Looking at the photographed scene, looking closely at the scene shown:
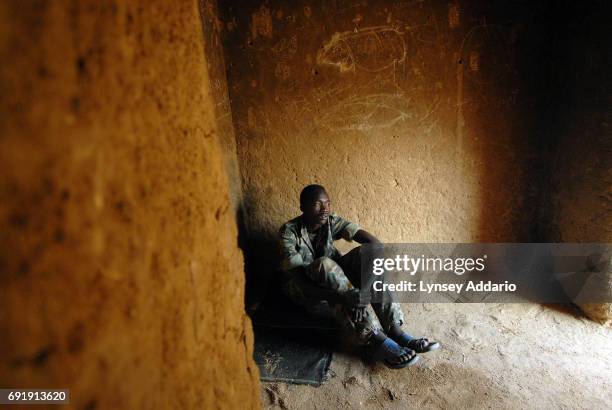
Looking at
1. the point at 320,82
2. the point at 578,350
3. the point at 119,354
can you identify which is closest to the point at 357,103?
the point at 320,82

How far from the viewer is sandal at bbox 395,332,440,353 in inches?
93.0

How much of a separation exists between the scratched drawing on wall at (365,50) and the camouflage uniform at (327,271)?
1210mm

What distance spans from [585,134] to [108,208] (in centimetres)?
314

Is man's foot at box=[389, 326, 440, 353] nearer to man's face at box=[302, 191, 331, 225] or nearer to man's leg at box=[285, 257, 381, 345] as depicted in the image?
man's leg at box=[285, 257, 381, 345]

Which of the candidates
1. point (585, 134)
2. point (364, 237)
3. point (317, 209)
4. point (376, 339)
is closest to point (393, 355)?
point (376, 339)

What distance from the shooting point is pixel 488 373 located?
222 centimetres

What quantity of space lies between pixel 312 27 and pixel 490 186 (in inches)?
78.0

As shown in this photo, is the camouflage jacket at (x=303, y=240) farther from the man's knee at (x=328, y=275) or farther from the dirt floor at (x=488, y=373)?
the dirt floor at (x=488, y=373)

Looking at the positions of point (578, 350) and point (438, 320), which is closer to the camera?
point (578, 350)

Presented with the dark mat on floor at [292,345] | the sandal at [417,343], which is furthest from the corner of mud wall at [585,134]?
the dark mat on floor at [292,345]

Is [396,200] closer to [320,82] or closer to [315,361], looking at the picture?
[320,82]

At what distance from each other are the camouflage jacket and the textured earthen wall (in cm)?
167

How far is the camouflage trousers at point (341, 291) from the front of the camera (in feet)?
7.72

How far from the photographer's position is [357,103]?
9.37 ft
